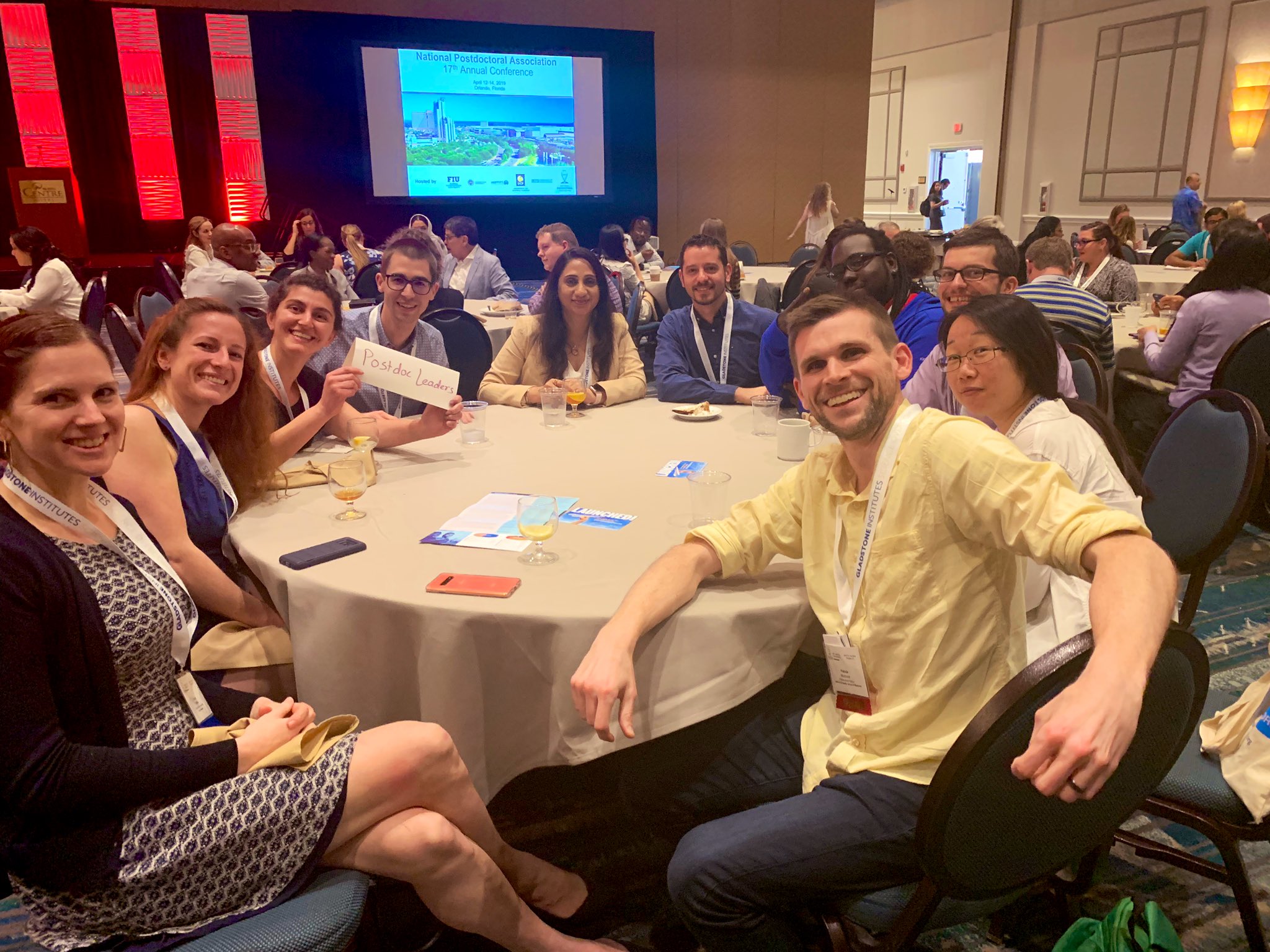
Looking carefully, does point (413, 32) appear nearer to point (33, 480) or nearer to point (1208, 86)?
point (1208, 86)

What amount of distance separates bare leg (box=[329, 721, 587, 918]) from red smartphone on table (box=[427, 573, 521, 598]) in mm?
250

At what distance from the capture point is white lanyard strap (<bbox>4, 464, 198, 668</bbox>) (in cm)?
137

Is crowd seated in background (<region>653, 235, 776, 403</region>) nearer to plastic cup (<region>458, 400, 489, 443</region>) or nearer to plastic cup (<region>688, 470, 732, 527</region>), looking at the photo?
plastic cup (<region>458, 400, 489, 443</region>)

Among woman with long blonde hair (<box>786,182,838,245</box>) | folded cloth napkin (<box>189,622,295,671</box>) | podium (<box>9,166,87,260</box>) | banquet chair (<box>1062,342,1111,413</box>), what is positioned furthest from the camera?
woman with long blonde hair (<box>786,182,838,245</box>)

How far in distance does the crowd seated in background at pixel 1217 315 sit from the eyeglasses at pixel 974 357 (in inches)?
105

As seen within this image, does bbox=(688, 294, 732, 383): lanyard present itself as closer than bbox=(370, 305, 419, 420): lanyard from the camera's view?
No

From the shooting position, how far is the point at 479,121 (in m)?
10.9

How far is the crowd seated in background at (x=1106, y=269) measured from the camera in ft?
19.5

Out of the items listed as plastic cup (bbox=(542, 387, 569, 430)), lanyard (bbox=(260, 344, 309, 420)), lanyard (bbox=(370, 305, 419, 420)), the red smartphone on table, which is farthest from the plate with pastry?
the red smartphone on table

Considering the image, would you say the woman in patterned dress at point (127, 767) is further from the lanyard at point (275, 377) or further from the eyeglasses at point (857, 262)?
the eyeglasses at point (857, 262)

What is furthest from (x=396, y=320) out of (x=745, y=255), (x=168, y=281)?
(x=745, y=255)

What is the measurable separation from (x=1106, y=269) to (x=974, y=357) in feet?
15.6

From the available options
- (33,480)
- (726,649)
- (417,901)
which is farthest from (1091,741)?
(33,480)

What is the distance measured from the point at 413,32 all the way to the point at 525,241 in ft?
9.25
